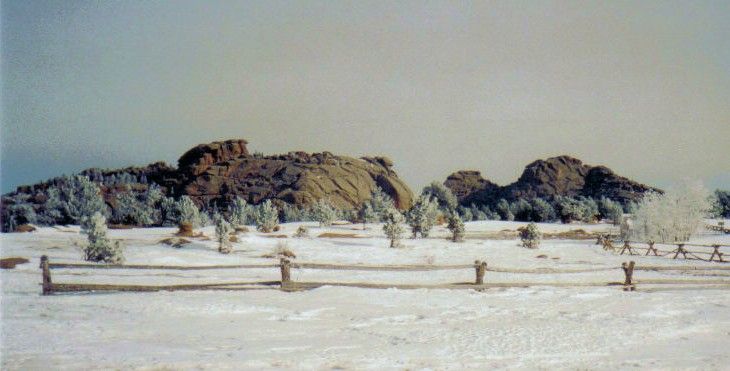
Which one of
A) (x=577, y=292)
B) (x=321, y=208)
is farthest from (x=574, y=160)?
(x=577, y=292)

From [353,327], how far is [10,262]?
49.8ft

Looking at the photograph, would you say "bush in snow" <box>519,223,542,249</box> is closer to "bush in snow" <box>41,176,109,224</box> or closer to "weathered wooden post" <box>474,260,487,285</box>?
"weathered wooden post" <box>474,260,487,285</box>

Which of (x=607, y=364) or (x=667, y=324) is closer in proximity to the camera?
(x=607, y=364)

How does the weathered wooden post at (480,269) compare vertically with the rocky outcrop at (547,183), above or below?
below

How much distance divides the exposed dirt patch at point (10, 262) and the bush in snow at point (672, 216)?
3953cm

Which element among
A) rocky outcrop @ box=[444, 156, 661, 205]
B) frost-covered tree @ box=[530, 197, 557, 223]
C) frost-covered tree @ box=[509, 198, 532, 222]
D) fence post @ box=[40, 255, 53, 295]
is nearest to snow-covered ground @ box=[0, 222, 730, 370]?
fence post @ box=[40, 255, 53, 295]

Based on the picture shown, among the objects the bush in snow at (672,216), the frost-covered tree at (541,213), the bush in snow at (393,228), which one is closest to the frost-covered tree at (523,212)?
the frost-covered tree at (541,213)

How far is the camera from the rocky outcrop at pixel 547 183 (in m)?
122

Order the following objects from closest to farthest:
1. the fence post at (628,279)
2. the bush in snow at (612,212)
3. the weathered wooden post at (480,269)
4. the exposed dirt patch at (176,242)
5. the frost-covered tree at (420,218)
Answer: the weathered wooden post at (480,269) → the fence post at (628,279) → the exposed dirt patch at (176,242) → the frost-covered tree at (420,218) → the bush in snow at (612,212)

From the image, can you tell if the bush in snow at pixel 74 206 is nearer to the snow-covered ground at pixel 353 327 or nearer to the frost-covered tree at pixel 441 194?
the snow-covered ground at pixel 353 327

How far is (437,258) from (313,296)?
14747mm

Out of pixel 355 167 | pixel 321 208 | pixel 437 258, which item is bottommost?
pixel 437 258

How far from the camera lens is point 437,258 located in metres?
26.9

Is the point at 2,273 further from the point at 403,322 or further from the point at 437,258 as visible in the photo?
the point at 437,258
